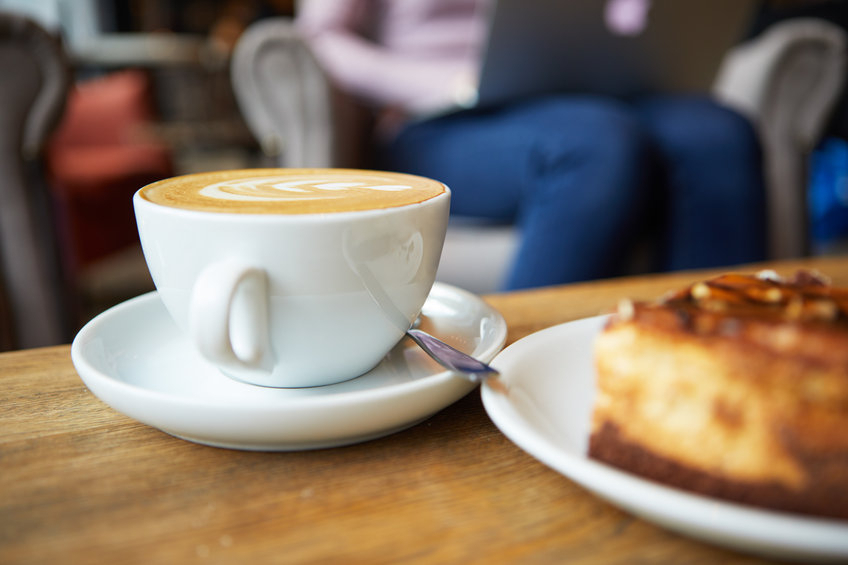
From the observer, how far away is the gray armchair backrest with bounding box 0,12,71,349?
1.08m

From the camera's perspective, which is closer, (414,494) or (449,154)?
(414,494)

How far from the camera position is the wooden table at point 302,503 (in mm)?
240

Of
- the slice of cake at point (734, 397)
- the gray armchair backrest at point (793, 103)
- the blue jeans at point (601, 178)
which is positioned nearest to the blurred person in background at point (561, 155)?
the blue jeans at point (601, 178)

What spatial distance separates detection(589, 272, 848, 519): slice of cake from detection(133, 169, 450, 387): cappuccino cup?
0.12 meters

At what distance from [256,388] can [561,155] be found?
2.52 ft

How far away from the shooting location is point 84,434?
0.33 metres

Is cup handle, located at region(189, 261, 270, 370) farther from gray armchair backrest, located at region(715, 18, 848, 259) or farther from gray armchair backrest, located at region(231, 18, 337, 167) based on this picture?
gray armchair backrest, located at region(715, 18, 848, 259)

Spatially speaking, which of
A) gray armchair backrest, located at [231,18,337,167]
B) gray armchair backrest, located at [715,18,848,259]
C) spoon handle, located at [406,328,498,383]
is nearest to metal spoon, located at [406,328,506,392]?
spoon handle, located at [406,328,498,383]

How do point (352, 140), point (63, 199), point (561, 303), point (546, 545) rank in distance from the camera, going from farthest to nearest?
point (63, 199), point (352, 140), point (561, 303), point (546, 545)

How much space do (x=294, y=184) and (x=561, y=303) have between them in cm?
30

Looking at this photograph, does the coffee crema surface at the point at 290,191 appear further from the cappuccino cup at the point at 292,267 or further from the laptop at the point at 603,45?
the laptop at the point at 603,45

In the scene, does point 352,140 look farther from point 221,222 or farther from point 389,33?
point 221,222

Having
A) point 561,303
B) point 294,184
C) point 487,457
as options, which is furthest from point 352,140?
point 487,457

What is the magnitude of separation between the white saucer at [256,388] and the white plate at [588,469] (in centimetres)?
3
